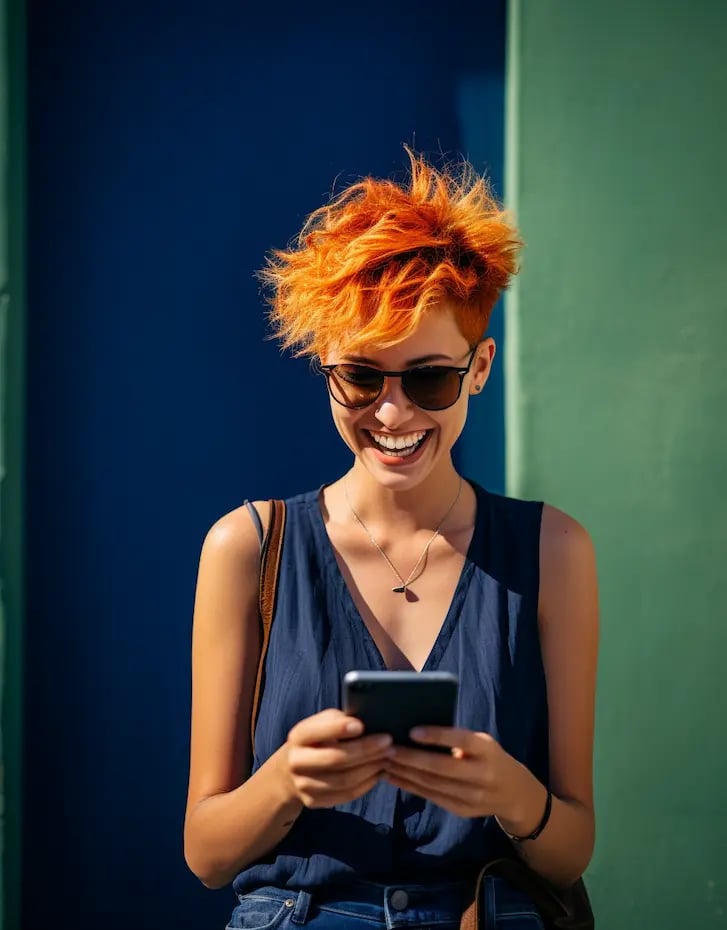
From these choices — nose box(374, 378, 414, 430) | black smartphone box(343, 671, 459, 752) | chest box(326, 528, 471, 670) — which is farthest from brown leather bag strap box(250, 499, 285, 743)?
black smartphone box(343, 671, 459, 752)

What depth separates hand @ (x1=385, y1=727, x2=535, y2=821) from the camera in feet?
6.25

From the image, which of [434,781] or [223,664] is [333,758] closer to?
[434,781]

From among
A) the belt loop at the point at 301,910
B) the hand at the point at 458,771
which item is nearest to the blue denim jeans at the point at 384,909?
the belt loop at the point at 301,910

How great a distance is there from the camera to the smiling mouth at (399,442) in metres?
2.28

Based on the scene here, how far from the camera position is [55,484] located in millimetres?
3264

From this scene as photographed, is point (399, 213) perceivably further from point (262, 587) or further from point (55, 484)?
point (55, 484)

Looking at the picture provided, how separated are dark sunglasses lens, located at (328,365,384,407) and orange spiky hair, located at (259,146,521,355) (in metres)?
0.05

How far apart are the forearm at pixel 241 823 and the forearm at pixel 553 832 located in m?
0.42

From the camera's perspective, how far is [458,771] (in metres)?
1.93

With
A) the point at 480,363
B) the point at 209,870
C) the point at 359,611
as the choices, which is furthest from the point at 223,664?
the point at 480,363

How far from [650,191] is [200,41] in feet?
4.44

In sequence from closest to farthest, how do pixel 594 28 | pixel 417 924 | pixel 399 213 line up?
pixel 417 924
pixel 399 213
pixel 594 28

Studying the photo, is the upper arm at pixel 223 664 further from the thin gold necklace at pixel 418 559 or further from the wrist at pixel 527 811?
the wrist at pixel 527 811

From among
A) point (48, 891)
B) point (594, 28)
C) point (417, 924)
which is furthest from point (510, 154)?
point (48, 891)
